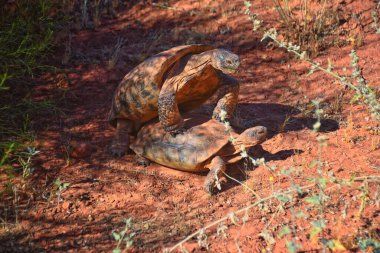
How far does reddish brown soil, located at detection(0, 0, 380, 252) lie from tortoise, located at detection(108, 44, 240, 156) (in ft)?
1.41

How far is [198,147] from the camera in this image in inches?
186

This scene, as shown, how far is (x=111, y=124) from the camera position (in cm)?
551

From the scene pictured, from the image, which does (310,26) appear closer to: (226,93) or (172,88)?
(226,93)

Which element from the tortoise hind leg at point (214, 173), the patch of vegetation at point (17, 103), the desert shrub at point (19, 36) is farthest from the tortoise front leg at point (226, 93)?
the desert shrub at point (19, 36)

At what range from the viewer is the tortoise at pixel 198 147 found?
464 cm

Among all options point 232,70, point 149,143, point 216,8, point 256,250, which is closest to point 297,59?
point 216,8

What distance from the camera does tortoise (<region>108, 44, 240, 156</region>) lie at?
473 cm

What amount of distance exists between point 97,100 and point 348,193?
12.2 feet

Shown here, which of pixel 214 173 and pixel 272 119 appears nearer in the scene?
pixel 214 173

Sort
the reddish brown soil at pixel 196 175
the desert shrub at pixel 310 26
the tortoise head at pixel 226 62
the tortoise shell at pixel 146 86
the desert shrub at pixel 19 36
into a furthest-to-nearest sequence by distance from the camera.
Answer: the desert shrub at pixel 310 26 < the desert shrub at pixel 19 36 < the tortoise shell at pixel 146 86 < the tortoise head at pixel 226 62 < the reddish brown soil at pixel 196 175

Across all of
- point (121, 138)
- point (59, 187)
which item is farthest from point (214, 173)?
point (59, 187)

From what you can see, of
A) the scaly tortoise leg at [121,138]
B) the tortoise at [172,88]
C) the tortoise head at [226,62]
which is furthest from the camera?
the scaly tortoise leg at [121,138]

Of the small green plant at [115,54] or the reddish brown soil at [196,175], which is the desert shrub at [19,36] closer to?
the reddish brown soil at [196,175]

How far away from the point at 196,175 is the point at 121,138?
103cm
